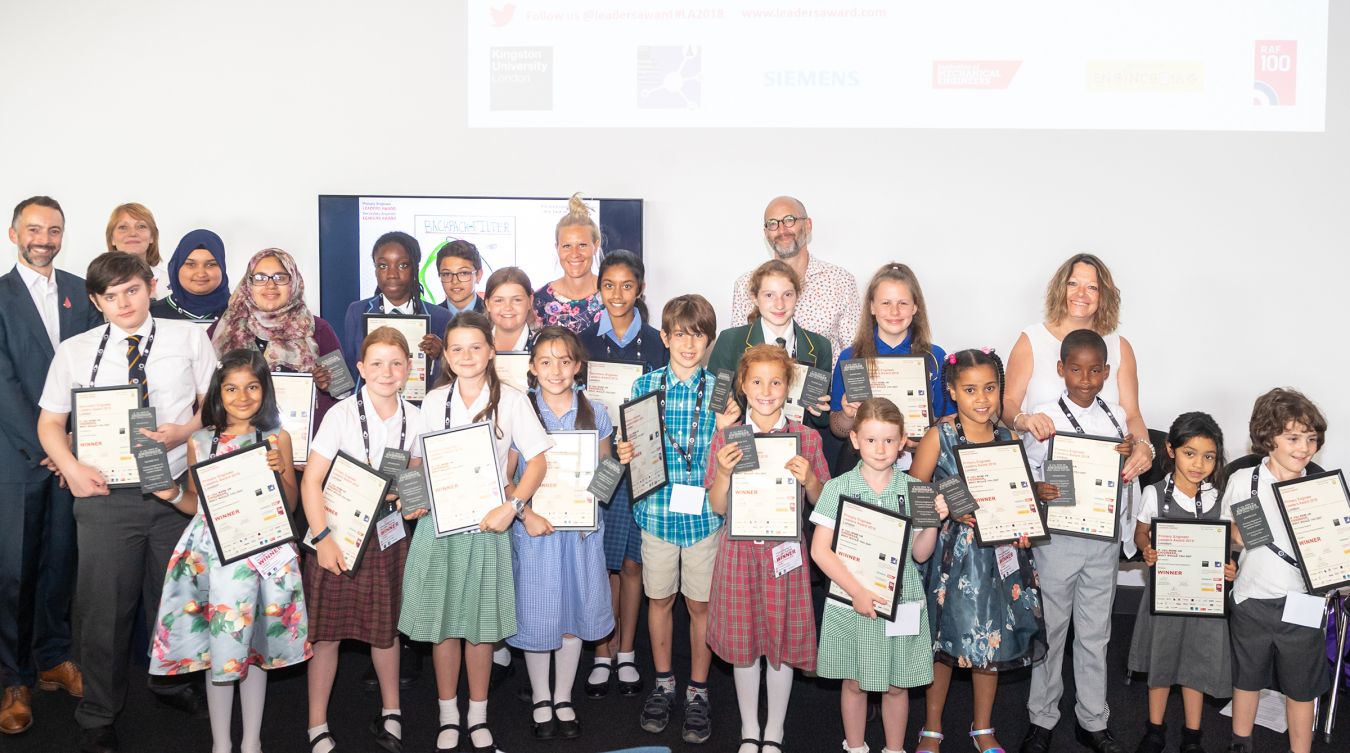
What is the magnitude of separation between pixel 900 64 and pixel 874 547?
3162 millimetres

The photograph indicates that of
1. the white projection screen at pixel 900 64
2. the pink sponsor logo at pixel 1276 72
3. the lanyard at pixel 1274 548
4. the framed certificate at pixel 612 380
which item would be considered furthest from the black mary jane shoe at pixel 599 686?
the pink sponsor logo at pixel 1276 72

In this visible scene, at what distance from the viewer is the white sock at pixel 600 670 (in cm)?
394

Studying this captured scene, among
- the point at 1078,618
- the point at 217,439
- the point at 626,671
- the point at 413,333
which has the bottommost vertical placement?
the point at 626,671

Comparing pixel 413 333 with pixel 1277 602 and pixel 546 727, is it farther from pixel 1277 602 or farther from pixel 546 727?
pixel 1277 602

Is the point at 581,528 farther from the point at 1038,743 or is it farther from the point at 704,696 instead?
the point at 1038,743

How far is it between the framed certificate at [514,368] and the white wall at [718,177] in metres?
1.86

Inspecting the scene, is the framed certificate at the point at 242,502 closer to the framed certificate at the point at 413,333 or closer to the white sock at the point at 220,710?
the white sock at the point at 220,710

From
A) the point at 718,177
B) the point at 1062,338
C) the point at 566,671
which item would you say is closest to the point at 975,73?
the point at 718,177

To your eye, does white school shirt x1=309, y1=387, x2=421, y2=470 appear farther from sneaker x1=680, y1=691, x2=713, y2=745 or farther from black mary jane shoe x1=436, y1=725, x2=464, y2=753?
sneaker x1=680, y1=691, x2=713, y2=745

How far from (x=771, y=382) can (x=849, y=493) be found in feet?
1.51

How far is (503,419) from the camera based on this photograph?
338cm

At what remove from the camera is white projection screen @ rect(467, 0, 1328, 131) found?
4988 millimetres

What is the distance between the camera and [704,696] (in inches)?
143

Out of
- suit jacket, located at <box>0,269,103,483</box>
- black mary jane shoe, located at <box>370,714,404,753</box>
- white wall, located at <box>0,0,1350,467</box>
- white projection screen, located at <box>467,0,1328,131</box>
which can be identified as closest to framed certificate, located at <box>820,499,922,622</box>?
black mary jane shoe, located at <box>370,714,404,753</box>
